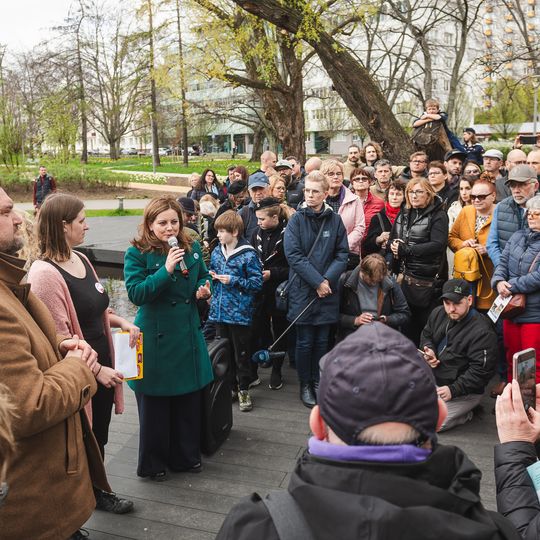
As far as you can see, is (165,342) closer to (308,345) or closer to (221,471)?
(221,471)

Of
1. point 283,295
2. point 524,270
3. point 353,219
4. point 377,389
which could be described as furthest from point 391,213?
point 377,389

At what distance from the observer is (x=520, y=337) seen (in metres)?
5.09

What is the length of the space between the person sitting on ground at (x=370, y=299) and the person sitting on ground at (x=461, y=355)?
1.81 feet

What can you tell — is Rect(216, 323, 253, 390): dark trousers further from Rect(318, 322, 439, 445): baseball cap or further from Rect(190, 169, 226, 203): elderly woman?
Rect(190, 169, 226, 203): elderly woman

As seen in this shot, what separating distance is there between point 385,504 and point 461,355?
13.0 ft

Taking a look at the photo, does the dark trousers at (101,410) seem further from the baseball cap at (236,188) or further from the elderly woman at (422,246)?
the baseball cap at (236,188)

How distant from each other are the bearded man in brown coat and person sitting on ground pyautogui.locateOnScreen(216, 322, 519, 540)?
1.23 meters

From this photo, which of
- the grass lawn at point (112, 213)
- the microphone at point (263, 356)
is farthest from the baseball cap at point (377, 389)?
the grass lawn at point (112, 213)

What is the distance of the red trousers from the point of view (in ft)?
16.2

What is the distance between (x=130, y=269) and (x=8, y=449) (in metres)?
2.32

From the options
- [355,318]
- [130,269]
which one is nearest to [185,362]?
[130,269]

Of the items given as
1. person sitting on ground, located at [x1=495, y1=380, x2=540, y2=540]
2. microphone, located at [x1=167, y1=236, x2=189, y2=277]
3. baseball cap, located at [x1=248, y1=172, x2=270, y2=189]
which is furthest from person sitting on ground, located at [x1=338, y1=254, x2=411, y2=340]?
person sitting on ground, located at [x1=495, y1=380, x2=540, y2=540]

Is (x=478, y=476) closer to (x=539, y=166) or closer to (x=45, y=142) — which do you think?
(x=539, y=166)

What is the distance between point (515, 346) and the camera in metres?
5.17
